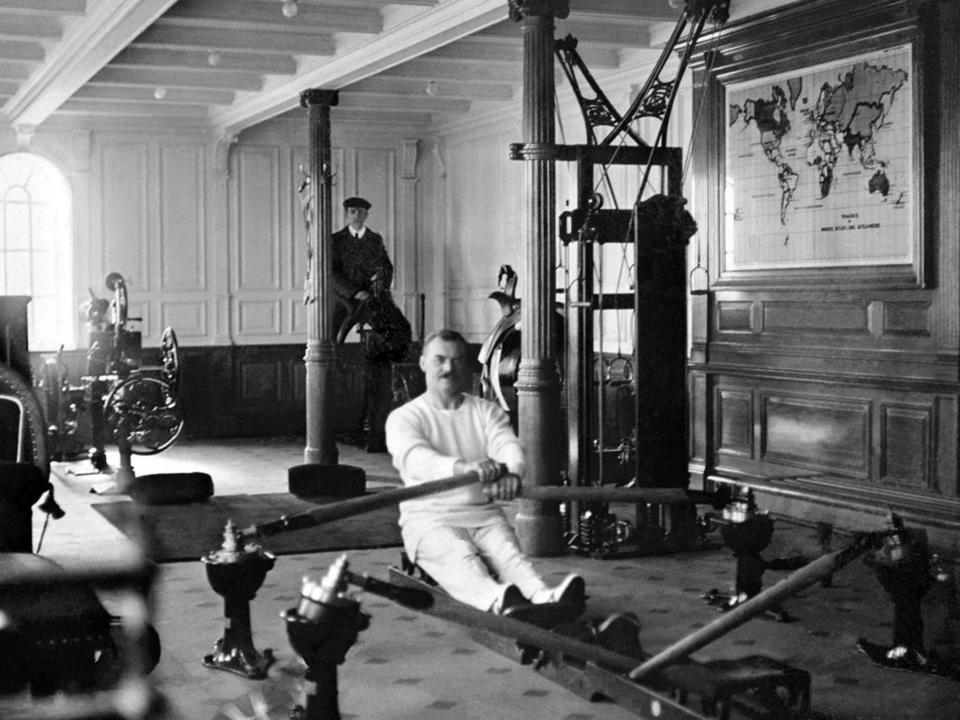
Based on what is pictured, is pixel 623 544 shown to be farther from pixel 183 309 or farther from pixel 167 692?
pixel 183 309

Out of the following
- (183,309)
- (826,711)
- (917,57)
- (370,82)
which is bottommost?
(826,711)

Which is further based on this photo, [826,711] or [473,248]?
[473,248]

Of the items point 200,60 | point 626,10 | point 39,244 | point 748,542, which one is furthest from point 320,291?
point 748,542

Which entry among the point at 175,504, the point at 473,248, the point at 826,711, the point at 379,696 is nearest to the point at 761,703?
the point at 826,711

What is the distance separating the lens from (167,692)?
5.43 m

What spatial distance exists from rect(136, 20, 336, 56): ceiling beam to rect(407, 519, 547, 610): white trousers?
6.02 meters

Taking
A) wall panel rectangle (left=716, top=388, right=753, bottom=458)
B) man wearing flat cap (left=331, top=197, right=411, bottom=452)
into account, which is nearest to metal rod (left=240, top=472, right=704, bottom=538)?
wall panel rectangle (left=716, top=388, right=753, bottom=458)

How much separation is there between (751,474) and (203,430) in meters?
7.81

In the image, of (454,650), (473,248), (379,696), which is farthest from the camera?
(473,248)

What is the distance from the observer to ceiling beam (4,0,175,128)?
9.05 meters

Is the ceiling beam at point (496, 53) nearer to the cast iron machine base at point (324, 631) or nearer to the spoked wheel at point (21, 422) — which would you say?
the spoked wheel at point (21, 422)

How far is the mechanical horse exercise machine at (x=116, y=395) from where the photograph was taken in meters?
11.7

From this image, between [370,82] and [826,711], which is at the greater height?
[370,82]

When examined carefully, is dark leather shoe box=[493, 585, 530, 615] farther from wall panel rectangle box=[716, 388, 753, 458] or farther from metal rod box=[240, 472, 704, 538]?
wall panel rectangle box=[716, 388, 753, 458]
